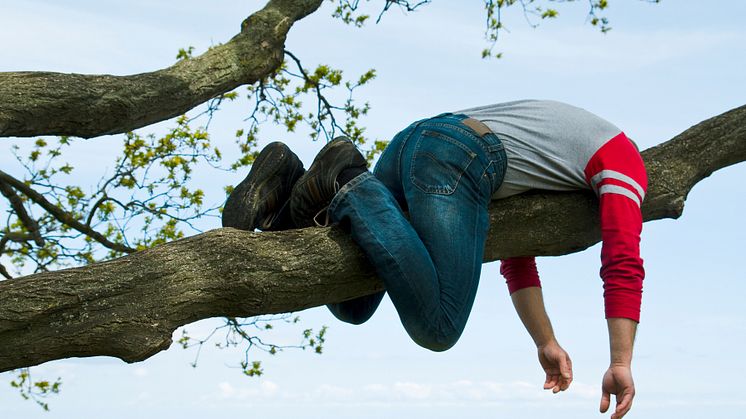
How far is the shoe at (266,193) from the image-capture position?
4.25 metres

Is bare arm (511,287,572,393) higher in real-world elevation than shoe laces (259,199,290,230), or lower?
lower

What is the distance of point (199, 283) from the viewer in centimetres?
375

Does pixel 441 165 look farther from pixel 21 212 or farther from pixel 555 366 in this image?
pixel 21 212

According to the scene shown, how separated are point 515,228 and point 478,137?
0.52m

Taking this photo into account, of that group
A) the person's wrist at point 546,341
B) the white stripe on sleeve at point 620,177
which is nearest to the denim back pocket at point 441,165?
the white stripe on sleeve at point 620,177

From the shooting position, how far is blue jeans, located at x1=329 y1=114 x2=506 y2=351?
3.94m

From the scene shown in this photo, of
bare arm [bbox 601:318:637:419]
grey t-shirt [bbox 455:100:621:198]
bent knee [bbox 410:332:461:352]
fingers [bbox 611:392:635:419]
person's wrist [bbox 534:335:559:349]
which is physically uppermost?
grey t-shirt [bbox 455:100:621:198]

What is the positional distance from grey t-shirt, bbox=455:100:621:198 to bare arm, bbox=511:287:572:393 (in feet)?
2.36

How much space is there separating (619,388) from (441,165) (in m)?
1.27

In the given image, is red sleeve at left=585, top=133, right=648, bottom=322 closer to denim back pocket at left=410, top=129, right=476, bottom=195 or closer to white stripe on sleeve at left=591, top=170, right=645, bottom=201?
white stripe on sleeve at left=591, top=170, right=645, bottom=201

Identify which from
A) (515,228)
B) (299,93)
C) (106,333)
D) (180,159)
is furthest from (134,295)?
(299,93)

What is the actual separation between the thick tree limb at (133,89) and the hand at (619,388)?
11.3 ft

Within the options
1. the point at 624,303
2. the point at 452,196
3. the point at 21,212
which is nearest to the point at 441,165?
the point at 452,196

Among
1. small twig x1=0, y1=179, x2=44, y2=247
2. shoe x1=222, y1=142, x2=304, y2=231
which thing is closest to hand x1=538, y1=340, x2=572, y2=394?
shoe x1=222, y1=142, x2=304, y2=231
